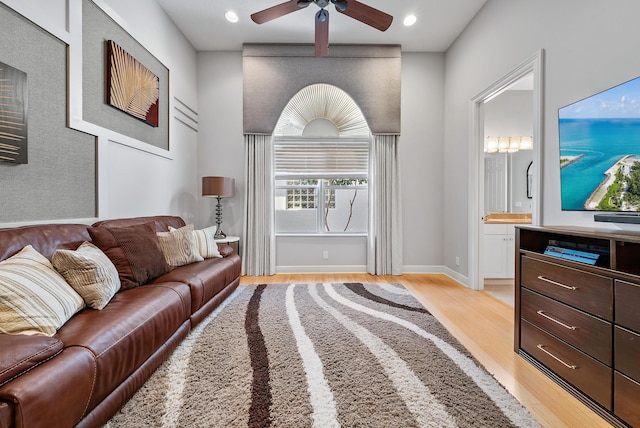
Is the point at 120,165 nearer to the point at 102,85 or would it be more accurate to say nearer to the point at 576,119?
the point at 102,85

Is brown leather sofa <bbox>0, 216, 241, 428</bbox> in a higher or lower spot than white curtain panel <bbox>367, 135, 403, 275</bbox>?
lower

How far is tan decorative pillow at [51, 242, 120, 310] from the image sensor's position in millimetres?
1592

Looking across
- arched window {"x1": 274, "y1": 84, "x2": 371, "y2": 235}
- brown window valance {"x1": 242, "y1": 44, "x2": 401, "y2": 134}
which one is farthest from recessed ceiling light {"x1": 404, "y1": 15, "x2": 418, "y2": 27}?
arched window {"x1": 274, "y1": 84, "x2": 371, "y2": 235}

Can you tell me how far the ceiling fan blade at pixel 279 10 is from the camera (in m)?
2.49

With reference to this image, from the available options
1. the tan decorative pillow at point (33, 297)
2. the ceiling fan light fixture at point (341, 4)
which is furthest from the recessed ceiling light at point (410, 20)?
the tan decorative pillow at point (33, 297)

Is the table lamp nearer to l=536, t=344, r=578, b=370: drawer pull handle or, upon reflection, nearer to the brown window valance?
the brown window valance

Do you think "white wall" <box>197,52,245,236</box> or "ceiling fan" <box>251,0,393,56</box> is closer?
"ceiling fan" <box>251,0,393,56</box>

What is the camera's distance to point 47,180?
200cm

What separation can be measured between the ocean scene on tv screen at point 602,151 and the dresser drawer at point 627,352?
69 centimetres

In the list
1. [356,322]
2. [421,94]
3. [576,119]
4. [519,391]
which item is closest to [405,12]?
[421,94]

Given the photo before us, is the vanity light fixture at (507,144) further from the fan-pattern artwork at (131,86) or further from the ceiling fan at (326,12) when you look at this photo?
the fan-pattern artwork at (131,86)

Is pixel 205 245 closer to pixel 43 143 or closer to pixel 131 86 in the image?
pixel 43 143

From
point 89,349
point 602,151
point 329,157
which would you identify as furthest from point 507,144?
point 89,349

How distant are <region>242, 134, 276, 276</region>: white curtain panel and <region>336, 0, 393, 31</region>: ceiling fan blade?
2.07 m
